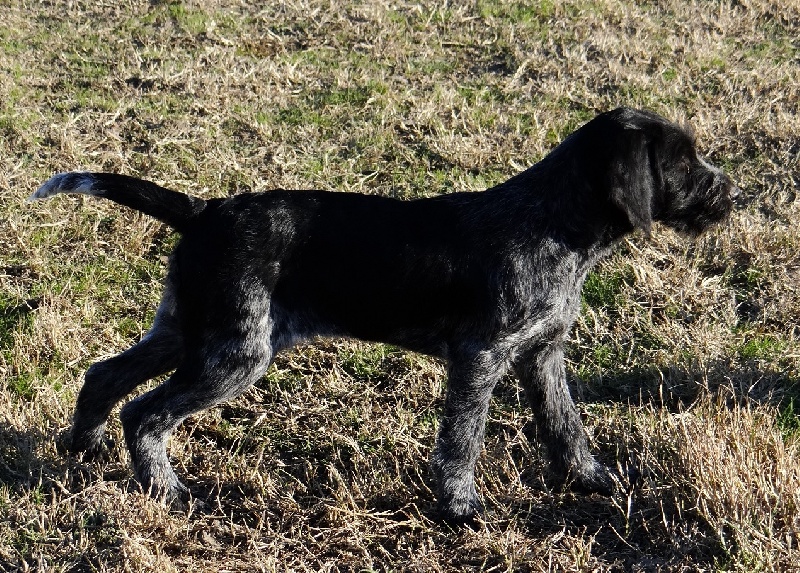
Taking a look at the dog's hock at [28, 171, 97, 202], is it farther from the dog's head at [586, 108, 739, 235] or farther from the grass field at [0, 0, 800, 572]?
the dog's head at [586, 108, 739, 235]

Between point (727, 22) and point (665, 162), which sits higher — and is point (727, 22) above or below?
above

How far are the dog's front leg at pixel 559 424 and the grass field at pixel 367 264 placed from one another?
0.38 ft

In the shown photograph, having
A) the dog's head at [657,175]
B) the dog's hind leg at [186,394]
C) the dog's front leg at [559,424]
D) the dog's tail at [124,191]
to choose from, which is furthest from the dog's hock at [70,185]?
the dog's head at [657,175]

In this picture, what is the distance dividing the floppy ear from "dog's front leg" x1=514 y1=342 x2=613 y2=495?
884 millimetres

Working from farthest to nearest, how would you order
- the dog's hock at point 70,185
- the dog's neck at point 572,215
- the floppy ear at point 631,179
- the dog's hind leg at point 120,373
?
the dog's hind leg at point 120,373 < the dog's neck at point 572,215 < the dog's hock at point 70,185 < the floppy ear at point 631,179

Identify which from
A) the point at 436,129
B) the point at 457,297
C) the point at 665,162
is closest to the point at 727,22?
the point at 436,129

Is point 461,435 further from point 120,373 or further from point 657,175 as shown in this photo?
point 120,373

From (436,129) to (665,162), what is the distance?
4.11 meters

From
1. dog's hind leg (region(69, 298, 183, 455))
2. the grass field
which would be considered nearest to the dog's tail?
dog's hind leg (region(69, 298, 183, 455))

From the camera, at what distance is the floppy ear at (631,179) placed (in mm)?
4219

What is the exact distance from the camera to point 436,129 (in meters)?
8.41

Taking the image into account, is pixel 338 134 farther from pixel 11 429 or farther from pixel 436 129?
pixel 11 429

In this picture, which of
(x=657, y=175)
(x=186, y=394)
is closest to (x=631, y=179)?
(x=657, y=175)

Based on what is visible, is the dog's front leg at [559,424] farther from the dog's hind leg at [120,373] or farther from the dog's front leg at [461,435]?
the dog's hind leg at [120,373]
